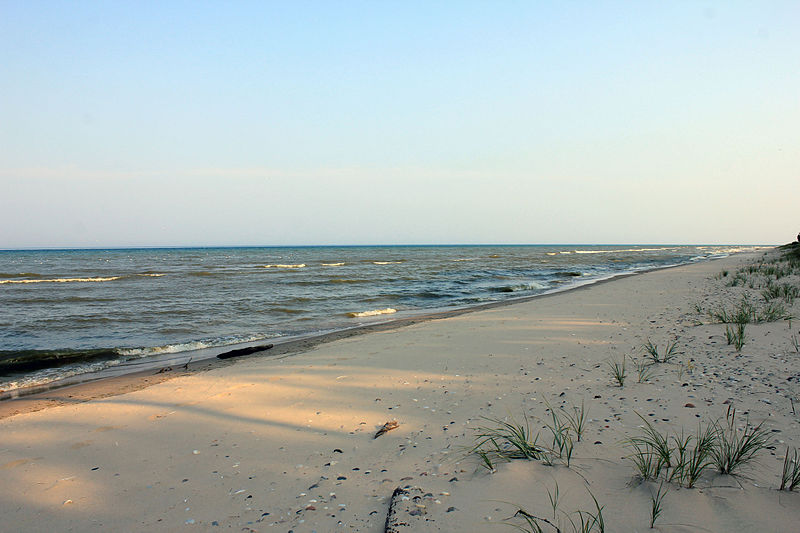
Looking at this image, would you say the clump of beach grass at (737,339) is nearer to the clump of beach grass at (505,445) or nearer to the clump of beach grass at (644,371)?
the clump of beach grass at (644,371)

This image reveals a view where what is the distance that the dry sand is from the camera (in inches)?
96.3

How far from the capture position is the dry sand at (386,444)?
245cm

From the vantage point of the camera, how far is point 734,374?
430 centimetres

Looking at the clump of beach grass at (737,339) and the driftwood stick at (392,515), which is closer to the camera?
the driftwood stick at (392,515)

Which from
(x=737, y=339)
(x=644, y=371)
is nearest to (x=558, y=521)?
(x=644, y=371)

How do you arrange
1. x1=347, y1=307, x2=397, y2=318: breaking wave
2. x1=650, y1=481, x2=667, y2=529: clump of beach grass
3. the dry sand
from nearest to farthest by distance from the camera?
x1=650, y1=481, x2=667, y2=529: clump of beach grass, the dry sand, x1=347, y1=307, x2=397, y2=318: breaking wave

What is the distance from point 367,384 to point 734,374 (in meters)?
3.85

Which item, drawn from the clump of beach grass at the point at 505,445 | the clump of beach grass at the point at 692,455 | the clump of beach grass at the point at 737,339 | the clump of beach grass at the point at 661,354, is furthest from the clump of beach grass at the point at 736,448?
the clump of beach grass at the point at 737,339

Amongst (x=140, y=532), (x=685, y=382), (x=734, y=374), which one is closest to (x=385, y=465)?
(x=140, y=532)

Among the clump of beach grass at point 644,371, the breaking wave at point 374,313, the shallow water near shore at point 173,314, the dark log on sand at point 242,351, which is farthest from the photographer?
the breaking wave at point 374,313

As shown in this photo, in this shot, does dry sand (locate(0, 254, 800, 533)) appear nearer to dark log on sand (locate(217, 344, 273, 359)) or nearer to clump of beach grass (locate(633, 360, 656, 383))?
clump of beach grass (locate(633, 360, 656, 383))

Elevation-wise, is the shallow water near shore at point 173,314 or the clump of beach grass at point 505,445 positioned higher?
the clump of beach grass at point 505,445

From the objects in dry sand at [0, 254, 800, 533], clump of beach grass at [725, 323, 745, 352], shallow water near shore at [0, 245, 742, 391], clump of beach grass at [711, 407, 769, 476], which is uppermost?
clump of beach grass at [725, 323, 745, 352]

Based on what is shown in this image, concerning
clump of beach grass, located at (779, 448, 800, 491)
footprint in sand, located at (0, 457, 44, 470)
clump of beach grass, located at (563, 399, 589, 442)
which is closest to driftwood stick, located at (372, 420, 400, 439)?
clump of beach grass, located at (563, 399, 589, 442)
